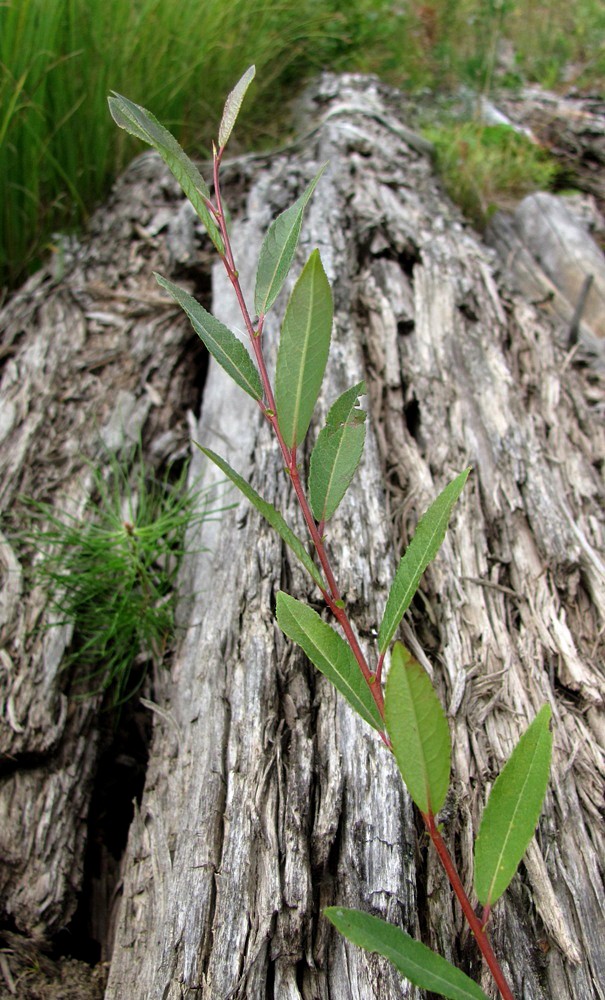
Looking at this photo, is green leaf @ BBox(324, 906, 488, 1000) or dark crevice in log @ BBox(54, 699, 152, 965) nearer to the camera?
green leaf @ BBox(324, 906, 488, 1000)

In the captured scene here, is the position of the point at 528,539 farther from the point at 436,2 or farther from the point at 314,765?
the point at 436,2

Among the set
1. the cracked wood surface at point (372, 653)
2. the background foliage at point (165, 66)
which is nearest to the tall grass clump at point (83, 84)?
the background foliage at point (165, 66)

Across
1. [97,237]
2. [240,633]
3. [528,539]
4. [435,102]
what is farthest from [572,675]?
[435,102]

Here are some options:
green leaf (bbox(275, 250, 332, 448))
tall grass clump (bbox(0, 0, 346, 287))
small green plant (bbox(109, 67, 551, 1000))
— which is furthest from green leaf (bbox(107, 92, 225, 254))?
tall grass clump (bbox(0, 0, 346, 287))

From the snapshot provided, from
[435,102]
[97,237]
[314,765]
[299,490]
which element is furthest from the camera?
[435,102]

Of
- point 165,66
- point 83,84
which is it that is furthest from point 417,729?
point 165,66

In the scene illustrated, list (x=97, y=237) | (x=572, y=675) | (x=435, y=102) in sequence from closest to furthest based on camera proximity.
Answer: (x=572, y=675) < (x=97, y=237) < (x=435, y=102)

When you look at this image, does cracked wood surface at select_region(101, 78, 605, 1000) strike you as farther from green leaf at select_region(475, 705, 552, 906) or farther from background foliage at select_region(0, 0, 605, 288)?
background foliage at select_region(0, 0, 605, 288)
